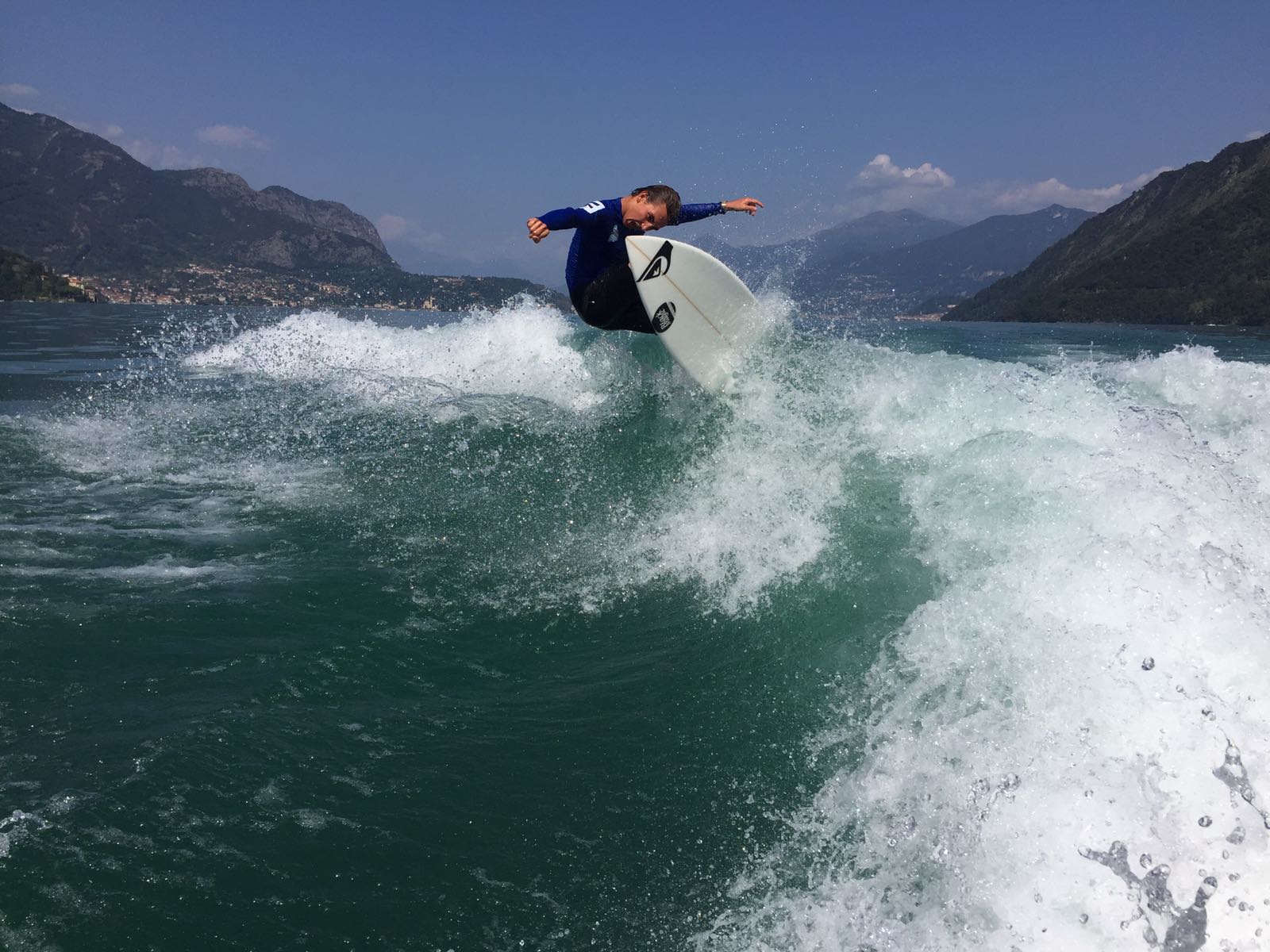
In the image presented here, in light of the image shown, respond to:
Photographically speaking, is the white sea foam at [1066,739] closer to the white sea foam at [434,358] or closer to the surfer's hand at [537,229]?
the surfer's hand at [537,229]

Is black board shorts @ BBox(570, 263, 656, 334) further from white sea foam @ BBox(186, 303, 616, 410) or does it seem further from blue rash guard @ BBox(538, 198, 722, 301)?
white sea foam @ BBox(186, 303, 616, 410)

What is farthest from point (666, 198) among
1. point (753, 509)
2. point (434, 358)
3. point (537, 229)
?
point (434, 358)

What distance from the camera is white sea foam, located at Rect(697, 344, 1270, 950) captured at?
2740mm

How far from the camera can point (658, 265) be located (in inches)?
348

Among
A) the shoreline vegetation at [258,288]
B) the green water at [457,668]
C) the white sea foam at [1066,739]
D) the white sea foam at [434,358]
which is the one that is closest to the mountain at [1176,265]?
the shoreline vegetation at [258,288]

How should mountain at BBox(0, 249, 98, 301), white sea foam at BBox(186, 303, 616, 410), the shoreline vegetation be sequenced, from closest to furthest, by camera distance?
1. white sea foam at BBox(186, 303, 616, 410)
2. mountain at BBox(0, 249, 98, 301)
3. the shoreline vegetation

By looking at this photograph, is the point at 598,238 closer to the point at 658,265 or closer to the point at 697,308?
the point at 658,265

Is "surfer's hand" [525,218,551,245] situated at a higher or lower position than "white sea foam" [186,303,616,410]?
higher

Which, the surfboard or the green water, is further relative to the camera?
the surfboard

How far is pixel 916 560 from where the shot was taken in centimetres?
551

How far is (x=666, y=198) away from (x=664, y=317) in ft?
4.32

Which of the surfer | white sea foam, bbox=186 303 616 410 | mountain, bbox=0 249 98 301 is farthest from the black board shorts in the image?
mountain, bbox=0 249 98 301

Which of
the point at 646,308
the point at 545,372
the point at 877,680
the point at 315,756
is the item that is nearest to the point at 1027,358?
the point at 545,372

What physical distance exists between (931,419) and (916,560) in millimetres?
2025
